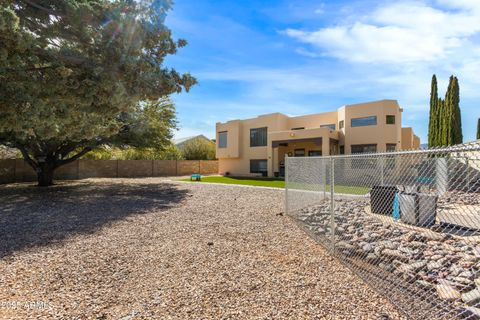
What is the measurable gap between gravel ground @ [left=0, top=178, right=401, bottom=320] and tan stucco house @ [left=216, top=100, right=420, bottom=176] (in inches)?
569

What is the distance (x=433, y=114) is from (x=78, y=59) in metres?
20.6

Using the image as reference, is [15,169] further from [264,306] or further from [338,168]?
[264,306]

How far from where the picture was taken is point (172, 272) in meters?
3.88

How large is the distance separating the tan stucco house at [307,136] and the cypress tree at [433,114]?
1.83m

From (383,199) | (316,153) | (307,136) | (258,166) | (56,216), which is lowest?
(56,216)

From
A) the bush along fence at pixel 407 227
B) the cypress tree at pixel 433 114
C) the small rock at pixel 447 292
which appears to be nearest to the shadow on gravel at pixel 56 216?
the bush along fence at pixel 407 227

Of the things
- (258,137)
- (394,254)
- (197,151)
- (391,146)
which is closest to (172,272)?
(394,254)

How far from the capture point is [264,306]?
3.00 m

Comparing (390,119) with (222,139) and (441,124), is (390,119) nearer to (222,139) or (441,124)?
(441,124)

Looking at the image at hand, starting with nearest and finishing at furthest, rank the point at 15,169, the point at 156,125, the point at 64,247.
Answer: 1. the point at 64,247
2. the point at 156,125
3. the point at 15,169

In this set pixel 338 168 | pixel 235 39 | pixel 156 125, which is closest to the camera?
pixel 338 168

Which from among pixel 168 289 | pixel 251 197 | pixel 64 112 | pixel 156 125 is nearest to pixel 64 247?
pixel 168 289

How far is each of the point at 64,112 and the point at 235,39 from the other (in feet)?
20.7

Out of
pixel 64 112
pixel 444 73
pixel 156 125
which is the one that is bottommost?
pixel 64 112
